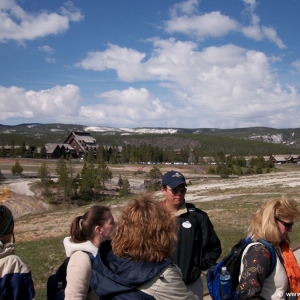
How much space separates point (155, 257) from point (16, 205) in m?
45.8

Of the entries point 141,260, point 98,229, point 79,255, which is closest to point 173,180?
point 98,229

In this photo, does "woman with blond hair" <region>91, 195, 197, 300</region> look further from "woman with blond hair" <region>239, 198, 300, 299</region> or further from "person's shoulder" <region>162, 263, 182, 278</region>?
"woman with blond hair" <region>239, 198, 300, 299</region>

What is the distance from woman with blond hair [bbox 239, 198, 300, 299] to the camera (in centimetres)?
298

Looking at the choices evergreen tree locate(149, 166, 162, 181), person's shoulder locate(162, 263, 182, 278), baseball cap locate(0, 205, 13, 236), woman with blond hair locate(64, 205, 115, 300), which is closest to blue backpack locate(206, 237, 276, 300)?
person's shoulder locate(162, 263, 182, 278)

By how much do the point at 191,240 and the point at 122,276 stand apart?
6.35 feet

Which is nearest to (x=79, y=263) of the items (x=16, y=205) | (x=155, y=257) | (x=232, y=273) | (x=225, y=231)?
(x=155, y=257)

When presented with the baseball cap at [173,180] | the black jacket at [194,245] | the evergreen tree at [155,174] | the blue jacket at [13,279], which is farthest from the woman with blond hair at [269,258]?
the evergreen tree at [155,174]

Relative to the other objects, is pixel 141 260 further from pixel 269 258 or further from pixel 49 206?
pixel 49 206

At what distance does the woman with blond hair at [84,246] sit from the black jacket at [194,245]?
110 cm

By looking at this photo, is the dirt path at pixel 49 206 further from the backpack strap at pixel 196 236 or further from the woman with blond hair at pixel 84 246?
the woman with blond hair at pixel 84 246

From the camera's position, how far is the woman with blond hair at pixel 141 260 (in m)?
2.50

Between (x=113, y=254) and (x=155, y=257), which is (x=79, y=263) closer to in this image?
(x=113, y=254)

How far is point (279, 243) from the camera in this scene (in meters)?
3.22

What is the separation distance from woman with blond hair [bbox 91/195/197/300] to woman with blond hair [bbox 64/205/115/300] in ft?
1.28
